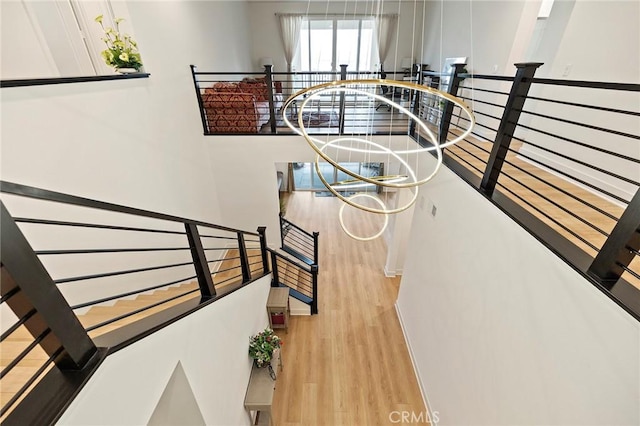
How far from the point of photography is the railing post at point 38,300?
730mm

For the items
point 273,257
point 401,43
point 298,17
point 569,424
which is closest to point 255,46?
point 298,17

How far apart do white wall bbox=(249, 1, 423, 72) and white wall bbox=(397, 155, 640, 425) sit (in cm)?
665

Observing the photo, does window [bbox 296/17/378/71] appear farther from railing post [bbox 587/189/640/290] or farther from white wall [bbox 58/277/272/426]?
railing post [bbox 587/189/640/290]

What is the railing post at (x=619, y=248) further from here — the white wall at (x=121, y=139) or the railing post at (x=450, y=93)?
the white wall at (x=121, y=139)

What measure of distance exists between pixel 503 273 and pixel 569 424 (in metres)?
0.83

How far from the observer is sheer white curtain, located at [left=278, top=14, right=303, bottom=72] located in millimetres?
7859

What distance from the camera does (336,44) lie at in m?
8.30

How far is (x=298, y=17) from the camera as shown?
7.85 metres

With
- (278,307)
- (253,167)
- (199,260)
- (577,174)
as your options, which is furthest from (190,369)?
(577,174)

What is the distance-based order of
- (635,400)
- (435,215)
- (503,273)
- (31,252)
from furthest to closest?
(435,215) < (503,273) < (635,400) < (31,252)

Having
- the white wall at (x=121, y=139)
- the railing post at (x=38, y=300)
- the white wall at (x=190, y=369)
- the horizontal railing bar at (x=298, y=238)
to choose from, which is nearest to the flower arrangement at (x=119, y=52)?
the white wall at (x=121, y=139)

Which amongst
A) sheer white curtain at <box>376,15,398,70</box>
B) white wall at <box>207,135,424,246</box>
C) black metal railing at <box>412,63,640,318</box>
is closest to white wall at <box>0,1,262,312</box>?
white wall at <box>207,135,424,246</box>

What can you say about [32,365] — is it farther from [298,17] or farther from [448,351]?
[298,17]

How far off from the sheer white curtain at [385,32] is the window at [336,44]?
18 cm
